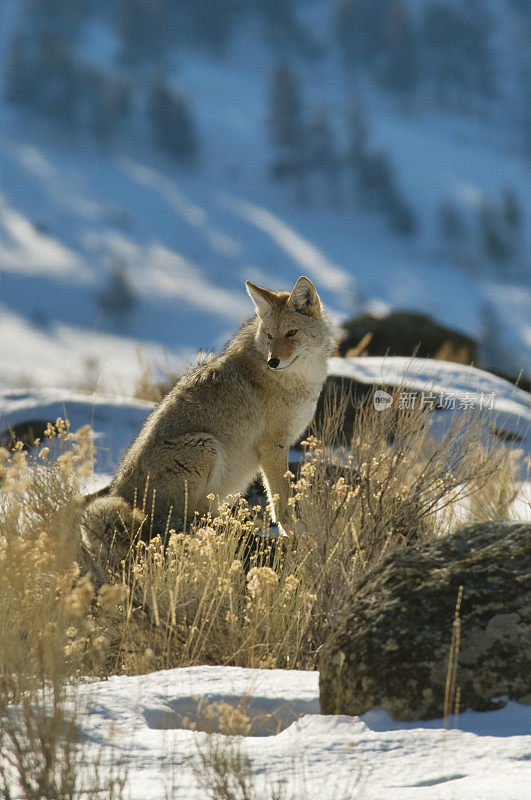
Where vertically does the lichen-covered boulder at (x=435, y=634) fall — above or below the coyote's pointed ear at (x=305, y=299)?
below

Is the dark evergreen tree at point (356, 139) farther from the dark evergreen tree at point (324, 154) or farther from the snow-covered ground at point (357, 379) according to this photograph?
the snow-covered ground at point (357, 379)

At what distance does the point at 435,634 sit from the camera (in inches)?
124

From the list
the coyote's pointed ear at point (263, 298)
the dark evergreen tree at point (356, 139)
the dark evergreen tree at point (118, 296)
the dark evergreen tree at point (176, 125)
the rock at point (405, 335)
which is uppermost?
the dark evergreen tree at point (176, 125)

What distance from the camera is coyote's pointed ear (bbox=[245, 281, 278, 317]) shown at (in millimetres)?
6922

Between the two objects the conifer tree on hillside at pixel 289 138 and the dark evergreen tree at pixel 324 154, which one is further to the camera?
the dark evergreen tree at pixel 324 154

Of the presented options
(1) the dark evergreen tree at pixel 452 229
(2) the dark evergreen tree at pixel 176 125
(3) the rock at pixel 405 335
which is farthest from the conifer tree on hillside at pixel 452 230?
(3) the rock at pixel 405 335

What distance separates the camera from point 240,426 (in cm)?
668

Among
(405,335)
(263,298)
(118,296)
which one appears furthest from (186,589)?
(118,296)

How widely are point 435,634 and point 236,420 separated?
12.0 ft

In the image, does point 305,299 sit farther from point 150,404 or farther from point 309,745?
point 150,404

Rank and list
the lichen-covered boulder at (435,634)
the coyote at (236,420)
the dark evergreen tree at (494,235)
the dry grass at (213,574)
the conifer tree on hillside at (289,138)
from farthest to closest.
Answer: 1. the conifer tree on hillside at (289,138)
2. the dark evergreen tree at (494,235)
3. the coyote at (236,420)
4. the dry grass at (213,574)
5. the lichen-covered boulder at (435,634)

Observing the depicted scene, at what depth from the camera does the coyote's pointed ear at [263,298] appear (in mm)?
6922

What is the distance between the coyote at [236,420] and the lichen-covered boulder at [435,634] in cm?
280

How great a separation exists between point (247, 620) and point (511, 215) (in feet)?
550
